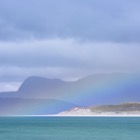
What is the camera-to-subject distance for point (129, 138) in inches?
3184

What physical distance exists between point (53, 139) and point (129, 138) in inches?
456

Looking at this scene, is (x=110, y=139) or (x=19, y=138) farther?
(x=19, y=138)

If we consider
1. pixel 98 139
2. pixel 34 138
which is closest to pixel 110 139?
pixel 98 139

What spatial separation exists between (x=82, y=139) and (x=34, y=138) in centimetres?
812

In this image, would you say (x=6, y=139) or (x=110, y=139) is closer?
(x=110, y=139)

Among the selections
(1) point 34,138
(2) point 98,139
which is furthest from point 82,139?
(1) point 34,138

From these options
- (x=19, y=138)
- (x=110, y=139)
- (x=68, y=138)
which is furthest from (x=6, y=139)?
(x=110, y=139)

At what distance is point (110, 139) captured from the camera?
7744cm

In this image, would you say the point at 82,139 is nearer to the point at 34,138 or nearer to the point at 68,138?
the point at 68,138

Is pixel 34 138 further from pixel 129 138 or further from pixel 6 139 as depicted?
pixel 129 138

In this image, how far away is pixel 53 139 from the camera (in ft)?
264

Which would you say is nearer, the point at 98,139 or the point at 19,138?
the point at 98,139

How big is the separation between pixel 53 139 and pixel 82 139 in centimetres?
440

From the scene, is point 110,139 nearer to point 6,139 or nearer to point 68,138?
point 68,138
